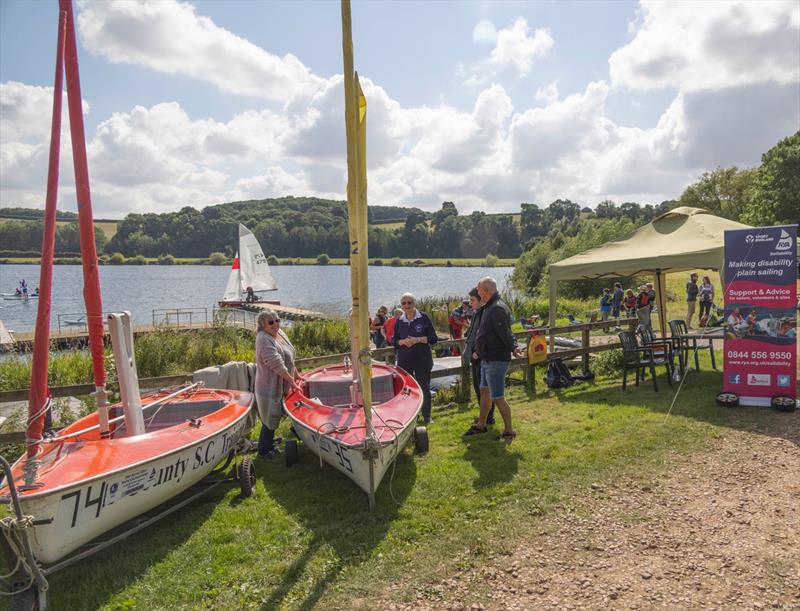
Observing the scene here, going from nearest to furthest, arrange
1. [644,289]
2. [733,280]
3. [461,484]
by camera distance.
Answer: [461,484] < [733,280] < [644,289]

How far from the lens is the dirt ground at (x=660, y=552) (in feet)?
11.7

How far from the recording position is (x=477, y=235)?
118 m

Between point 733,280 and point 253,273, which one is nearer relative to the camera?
point 733,280

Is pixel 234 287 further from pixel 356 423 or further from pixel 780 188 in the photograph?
pixel 780 188

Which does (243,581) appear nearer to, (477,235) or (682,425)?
(682,425)

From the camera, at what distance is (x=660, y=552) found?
4.07 metres

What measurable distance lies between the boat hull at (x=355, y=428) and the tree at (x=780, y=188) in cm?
4464

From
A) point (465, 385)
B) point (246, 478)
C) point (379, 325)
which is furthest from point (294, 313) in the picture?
point (246, 478)

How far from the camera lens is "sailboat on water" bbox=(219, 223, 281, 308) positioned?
40938mm

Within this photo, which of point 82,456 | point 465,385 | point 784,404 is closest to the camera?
point 82,456

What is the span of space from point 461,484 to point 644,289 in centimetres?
1253

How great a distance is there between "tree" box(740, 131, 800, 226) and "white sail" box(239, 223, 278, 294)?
129 ft

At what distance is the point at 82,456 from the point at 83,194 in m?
2.33

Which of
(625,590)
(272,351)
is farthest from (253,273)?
(625,590)
